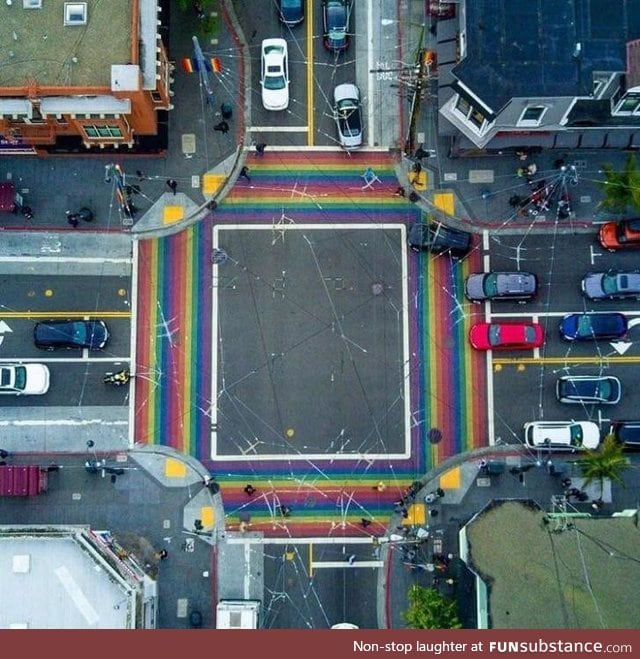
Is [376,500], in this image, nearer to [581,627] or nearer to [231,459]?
[231,459]

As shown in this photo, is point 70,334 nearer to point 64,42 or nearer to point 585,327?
point 64,42

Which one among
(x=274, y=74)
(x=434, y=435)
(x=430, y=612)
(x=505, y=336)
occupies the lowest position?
(x=430, y=612)

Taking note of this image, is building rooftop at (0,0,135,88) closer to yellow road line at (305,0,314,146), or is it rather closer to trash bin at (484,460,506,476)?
yellow road line at (305,0,314,146)

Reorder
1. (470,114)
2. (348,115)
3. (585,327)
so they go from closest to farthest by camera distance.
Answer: (470,114) → (585,327) → (348,115)

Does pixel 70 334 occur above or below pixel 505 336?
above

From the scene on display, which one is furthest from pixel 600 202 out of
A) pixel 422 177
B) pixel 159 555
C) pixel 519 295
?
pixel 159 555

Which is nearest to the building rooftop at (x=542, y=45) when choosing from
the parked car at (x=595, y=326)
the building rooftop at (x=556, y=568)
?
the parked car at (x=595, y=326)

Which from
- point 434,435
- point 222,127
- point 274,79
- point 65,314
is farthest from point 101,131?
point 434,435

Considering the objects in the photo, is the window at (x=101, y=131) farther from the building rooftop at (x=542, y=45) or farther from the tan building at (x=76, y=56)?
the building rooftop at (x=542, y=45)

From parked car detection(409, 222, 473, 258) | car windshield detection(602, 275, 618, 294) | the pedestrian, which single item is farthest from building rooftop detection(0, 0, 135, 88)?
car windshield detection(602, 275, 618, 294)
